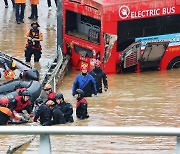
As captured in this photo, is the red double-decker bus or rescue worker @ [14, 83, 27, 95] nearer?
rescue worker @ [14, 83, 27, 95]

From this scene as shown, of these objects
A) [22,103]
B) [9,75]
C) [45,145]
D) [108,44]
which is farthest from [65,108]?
[45,145]

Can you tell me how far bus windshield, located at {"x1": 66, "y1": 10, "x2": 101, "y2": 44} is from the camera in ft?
65.7

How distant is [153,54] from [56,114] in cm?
763

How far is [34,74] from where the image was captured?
57.0 feet

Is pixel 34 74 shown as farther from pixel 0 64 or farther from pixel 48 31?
pixel 48 31

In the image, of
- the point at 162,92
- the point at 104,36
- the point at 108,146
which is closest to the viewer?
the point at 108,146

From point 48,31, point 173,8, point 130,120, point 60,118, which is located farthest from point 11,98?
point 48,31

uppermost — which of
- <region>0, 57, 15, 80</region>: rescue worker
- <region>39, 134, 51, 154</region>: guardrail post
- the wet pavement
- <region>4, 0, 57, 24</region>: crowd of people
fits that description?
<region>4, 0, 57, 24</region>: crowd of people

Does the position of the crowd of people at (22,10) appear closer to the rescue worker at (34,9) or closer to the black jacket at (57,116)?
the rescue worker at (34,9)

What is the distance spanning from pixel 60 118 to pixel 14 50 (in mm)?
9594

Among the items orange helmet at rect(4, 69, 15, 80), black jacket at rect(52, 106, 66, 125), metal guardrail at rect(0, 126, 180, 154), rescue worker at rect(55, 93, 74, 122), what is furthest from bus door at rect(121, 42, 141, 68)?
metal guardrail at rect(0, 126, 180, 154)

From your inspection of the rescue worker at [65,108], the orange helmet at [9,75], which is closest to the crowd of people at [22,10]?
the orange helmet at [9,75]

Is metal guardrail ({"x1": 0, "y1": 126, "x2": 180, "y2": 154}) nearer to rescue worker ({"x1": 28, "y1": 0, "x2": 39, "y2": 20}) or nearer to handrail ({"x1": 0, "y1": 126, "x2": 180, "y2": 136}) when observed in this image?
handrail ({"x1": 0, "y1": 126, "x2": 180, "y2": 136})

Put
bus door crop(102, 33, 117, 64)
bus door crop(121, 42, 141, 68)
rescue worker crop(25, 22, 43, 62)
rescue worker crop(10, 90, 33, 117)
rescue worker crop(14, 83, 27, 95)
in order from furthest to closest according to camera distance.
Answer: rescue worker crop(25, 22, 43, 62) < bus door crop(121, 42, 141, 68) < bus door crop(102, 33, 117, 64) < rescue worker crop(14, 83, 27, 95) < rescue worker crop(10, 90, 33, 117)
